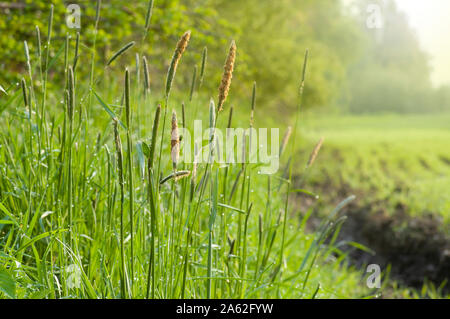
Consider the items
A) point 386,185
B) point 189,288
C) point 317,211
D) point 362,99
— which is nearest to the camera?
point 189,288

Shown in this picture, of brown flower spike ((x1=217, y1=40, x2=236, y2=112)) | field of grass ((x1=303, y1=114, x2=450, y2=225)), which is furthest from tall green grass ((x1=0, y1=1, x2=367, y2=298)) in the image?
field of grass ((x1=303, y1=114, x2=450, y2=225))

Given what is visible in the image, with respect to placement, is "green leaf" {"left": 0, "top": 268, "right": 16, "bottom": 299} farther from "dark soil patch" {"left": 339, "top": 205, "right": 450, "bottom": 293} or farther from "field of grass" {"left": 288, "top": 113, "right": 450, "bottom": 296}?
"dark soil patch" {"left": 339, "top": 205, "right": 450, "bottom": 293}

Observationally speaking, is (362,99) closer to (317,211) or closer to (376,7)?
(317,211)

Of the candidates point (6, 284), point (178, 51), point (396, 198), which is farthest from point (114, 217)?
point (396, 198)

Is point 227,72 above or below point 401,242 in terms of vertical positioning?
above

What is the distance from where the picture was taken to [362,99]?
24.4m

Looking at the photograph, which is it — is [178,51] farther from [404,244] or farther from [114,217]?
[404,244]

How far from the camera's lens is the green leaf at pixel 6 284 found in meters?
1.01

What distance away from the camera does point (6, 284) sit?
102 cm

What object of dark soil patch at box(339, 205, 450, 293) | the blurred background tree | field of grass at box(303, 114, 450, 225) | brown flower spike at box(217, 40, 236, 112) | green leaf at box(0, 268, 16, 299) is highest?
the blurred background tree

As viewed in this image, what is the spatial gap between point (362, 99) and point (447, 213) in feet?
68.2

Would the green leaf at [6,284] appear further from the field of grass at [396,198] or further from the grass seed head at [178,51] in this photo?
the field of grass at [396,198]

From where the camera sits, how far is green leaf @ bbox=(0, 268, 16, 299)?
39.6 inches
